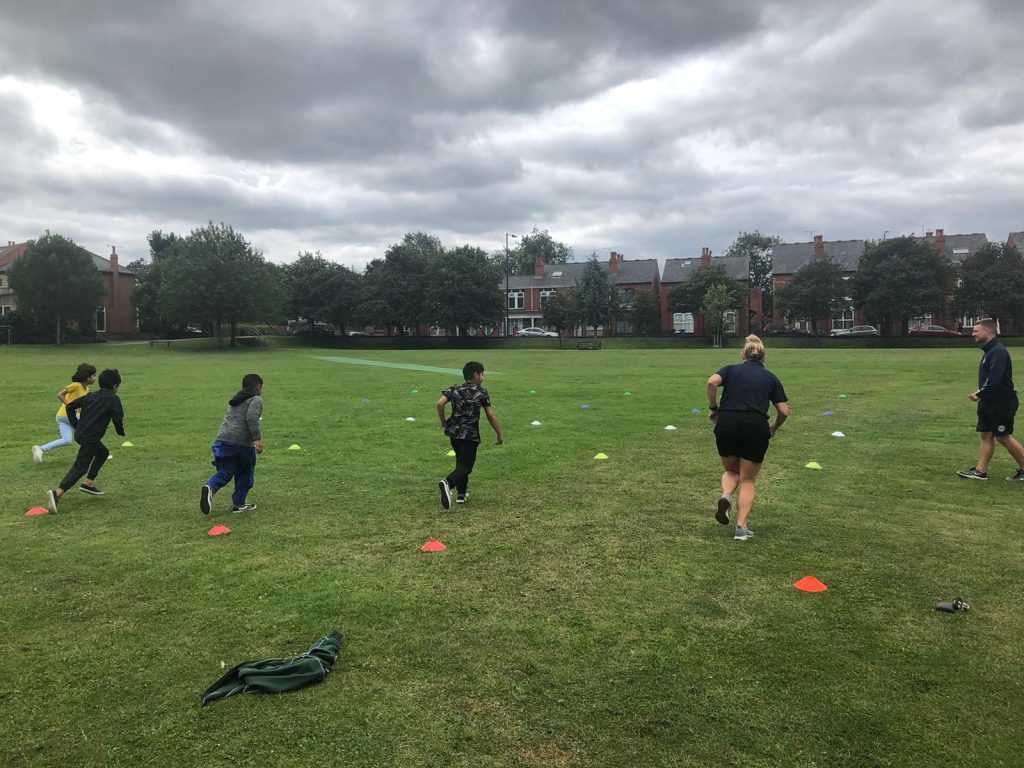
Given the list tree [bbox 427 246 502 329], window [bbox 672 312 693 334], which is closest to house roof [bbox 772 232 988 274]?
window [bbox 672 312 693 334]

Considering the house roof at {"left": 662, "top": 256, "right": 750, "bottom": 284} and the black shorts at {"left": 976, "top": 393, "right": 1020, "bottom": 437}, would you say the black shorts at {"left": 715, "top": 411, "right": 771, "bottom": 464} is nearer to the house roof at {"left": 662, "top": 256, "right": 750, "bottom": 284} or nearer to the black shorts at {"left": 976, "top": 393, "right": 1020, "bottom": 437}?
the black shorts at {"left": 976, "top": 393, "right": 1020, "bottom": 437}

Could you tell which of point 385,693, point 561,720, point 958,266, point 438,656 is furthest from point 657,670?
point 958,266

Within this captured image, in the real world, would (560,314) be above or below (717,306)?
below

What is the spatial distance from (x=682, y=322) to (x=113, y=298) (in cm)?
7012

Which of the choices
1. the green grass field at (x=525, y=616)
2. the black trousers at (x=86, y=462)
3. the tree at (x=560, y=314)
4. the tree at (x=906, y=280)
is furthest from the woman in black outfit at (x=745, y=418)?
the tree at (x=560, y=314)

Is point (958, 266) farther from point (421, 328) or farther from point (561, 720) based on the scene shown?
point (561, 720)

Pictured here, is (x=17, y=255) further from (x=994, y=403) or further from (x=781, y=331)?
(x=994, y=403)

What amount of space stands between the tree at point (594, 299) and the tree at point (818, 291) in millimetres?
19740

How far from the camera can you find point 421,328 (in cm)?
8950

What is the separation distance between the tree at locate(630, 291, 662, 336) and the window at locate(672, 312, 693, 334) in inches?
274

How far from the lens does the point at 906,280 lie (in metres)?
63.5

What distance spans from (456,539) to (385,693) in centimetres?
284

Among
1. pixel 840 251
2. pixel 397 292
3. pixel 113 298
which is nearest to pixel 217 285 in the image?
pixel 397 292

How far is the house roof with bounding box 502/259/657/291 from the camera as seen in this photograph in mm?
90188
